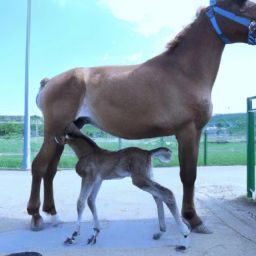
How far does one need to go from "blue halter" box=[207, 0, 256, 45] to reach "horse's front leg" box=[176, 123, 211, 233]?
3.55 ft

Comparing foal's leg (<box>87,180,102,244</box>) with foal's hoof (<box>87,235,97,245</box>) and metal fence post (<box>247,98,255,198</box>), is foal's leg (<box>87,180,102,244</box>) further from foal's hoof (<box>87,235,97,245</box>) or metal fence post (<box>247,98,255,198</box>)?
metal fence post (<box>247,98,255,198</box>)

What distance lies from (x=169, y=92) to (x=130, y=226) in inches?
69.5

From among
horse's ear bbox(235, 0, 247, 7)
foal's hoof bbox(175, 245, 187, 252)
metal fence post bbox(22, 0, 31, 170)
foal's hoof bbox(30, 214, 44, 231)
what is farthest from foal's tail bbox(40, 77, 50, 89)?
metal fence post bbox(22, 0, 31, 170)

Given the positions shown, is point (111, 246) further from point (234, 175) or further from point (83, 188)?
point (234, 175)

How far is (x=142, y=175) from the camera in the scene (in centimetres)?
381

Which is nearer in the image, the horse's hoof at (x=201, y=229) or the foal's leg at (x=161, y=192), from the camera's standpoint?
the foal's leg at (x=161, y=192)

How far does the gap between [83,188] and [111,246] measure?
0.66 metres

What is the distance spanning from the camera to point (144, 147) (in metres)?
15.4

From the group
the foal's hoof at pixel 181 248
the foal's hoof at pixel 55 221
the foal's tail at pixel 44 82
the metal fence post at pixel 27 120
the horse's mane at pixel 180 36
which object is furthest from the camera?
the metal fence post at pixel 27 120

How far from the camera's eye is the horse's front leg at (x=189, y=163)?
158 inches

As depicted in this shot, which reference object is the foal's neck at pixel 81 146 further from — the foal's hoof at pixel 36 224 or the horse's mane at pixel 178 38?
the horse's mane at pixel 178 38

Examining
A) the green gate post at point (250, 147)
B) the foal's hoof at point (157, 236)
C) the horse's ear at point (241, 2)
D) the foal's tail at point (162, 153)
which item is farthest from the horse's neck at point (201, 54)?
the green gate post at point (250, 147)

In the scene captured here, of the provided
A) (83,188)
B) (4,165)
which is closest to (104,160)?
(83,188)

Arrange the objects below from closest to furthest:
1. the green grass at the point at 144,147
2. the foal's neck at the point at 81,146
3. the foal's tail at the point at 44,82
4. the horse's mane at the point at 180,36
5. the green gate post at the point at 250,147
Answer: the foal's neck at the point at 81,146, the horse's mane at the point at 180,36, the foal's tail at the point at 44,82, the green gate post at the point at 250,147, the green grass at the point at 144,147
